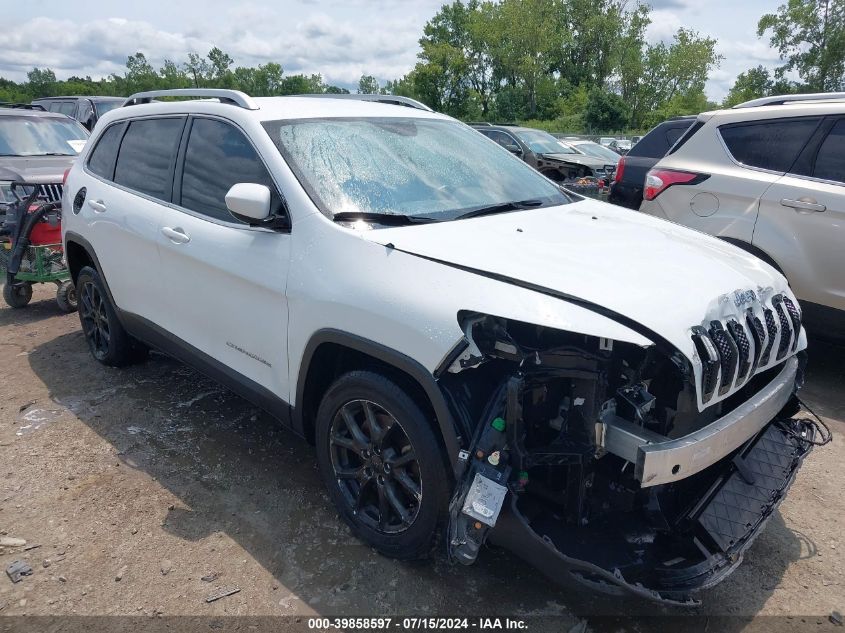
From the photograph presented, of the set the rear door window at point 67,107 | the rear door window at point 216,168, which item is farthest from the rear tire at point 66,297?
the rear door window at point 67,107

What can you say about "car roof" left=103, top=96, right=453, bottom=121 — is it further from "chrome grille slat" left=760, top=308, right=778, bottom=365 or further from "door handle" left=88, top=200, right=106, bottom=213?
"chrome grille slat" left=760, top=308, right=778, bottom=365

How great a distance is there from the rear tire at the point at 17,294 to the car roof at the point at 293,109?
346 centimetres

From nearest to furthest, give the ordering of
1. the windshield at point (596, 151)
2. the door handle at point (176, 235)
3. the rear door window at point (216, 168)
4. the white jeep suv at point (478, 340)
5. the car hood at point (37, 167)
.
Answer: the white jeep suv at point (478, 340) → the rear door window at point (216, 168) → the door handle at point (176, 235) → the car hood at point (37, 167) → the windshield at point (596, 151)

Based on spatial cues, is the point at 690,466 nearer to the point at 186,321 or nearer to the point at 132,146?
the point at 186,321

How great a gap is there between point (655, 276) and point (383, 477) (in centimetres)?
136

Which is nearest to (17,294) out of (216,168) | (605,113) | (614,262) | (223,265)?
(216,168)

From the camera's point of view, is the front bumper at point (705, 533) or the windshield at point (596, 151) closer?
the front bumper at point (705, 533)

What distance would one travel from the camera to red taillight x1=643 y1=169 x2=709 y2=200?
505cm

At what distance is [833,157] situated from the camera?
175 inches

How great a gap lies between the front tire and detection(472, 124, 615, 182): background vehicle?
1093cm

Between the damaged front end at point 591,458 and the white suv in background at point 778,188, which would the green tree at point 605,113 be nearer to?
the white suv in background at point 778,188

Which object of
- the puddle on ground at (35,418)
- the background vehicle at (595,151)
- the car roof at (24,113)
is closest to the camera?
the puddle on ground at (35,418)

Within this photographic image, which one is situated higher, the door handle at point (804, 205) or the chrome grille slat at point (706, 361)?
the door handle at point (804, 205)

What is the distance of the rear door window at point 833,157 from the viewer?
439cm
